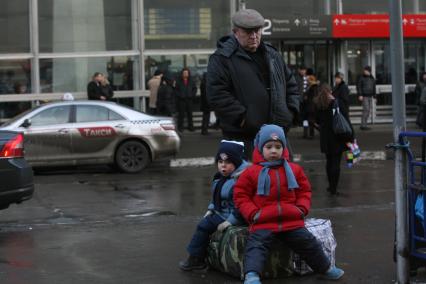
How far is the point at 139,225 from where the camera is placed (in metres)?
8.30

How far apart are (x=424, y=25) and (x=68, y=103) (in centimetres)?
1234

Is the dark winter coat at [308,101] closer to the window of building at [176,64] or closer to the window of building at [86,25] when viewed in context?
the window of building at [176,64]

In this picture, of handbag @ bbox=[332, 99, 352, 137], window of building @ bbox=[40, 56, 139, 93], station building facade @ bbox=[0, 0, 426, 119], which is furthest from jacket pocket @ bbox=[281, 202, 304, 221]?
window of building @ bbox=[40, 56, 139, 93]

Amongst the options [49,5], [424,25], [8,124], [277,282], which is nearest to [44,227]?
[277,282]

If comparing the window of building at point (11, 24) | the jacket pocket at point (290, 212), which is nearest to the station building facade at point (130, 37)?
the window of building at point (11, 24)

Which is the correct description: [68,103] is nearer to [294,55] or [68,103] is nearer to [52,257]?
[52,257]

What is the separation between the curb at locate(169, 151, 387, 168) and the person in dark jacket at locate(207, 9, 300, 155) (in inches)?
363

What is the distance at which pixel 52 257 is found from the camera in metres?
6.73

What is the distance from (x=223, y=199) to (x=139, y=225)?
8.81 ft

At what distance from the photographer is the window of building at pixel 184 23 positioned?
69.8 ft

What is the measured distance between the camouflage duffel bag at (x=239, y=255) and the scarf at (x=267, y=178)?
0.47 meters

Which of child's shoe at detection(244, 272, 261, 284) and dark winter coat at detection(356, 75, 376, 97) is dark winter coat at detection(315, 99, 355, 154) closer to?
child's shoe at detection(244, 272, 261, 284)

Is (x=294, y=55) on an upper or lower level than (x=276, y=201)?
upper

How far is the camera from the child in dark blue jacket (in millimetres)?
5770
